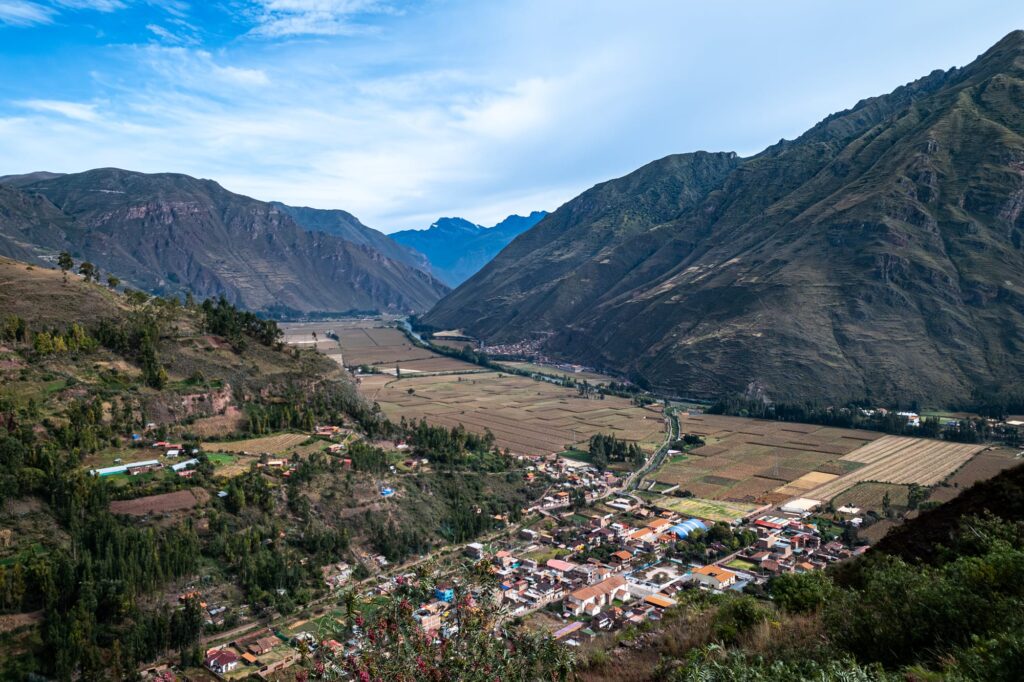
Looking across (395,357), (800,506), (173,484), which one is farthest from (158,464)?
(395,357)

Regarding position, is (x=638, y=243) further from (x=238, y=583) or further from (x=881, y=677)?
(x=881, y=677)

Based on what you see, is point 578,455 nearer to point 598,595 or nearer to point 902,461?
point 598,595

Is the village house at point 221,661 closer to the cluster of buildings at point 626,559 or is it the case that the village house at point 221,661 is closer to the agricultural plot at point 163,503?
the agricultural plot at point 163,503

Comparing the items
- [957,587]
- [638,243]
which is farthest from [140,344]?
[638,243]

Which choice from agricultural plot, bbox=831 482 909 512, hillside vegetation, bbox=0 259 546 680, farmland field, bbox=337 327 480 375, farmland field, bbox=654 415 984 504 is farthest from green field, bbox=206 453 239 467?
farmland field, bbox=337 327 480 375

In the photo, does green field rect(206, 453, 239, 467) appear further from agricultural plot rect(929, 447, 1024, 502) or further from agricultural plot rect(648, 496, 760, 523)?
agricultural plot rect(929, 447, 1024, 502)
